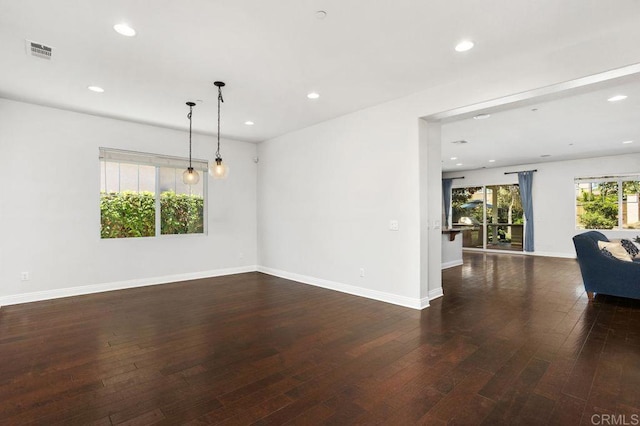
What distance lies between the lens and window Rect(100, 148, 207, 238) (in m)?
5.47

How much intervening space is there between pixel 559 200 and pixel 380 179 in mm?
7856

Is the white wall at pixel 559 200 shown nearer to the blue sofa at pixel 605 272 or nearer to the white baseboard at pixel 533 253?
the white baseboard at pixel 533 253

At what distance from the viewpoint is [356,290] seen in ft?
16.8

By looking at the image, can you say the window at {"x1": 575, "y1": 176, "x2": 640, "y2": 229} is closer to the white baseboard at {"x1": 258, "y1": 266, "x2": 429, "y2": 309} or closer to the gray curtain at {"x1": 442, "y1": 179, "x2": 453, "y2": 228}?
the gray curtain at {"x1": 442, "y1": 179, "x2": 453, "y2": 228}

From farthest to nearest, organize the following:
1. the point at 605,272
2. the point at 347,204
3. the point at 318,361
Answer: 1. the point at 347,204
2. the point at 605,272
3. the point at 318,361

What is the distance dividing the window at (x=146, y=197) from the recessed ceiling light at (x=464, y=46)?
5.00 meters

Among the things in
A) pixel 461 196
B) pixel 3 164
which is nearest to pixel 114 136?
pixel 3 164

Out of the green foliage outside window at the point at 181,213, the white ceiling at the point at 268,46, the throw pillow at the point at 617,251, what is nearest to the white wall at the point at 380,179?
the white ceiling at the point at 268,46

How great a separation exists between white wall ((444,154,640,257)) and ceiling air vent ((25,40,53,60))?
11.5 metres

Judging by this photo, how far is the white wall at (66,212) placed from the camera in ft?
15.2

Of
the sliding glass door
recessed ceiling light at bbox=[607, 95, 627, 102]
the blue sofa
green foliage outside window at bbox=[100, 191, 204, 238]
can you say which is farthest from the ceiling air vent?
the sliding glass door

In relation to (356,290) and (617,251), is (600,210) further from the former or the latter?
(356,290)

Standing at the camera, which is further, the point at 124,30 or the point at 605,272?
the point at 605,272

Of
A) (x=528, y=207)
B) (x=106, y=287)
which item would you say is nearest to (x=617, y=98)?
(x=528, y=207)
